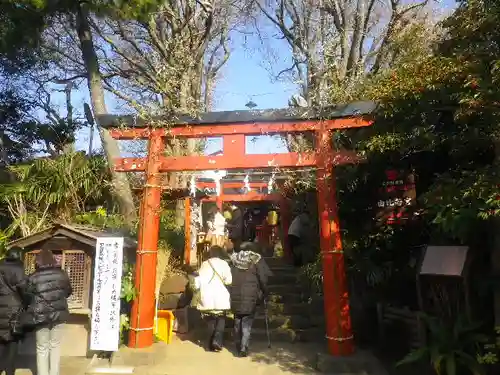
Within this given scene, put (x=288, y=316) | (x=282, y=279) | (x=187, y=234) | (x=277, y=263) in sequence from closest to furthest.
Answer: (x=288, y=316) → (x=282, y=279) → (x=187, y=234) → (x=277, y=263)

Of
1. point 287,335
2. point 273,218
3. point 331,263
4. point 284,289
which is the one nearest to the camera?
point 331,263

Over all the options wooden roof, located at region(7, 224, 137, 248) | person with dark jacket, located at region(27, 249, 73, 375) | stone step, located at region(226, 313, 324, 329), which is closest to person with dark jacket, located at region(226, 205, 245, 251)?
stone step, located at region(226, 313, 324, 329)

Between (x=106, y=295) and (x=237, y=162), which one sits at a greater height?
(x=237, y=162)

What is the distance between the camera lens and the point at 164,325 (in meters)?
7.76

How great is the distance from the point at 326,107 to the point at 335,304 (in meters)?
3.14

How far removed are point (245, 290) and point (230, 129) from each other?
106 inches

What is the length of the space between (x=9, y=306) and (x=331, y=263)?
4.55 meters

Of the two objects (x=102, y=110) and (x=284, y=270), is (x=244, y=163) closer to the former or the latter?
(x=284, y=270)

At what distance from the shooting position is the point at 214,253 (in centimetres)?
786

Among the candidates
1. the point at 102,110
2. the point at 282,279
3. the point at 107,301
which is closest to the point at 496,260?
the point at 107,301

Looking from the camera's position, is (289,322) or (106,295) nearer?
(106,295)

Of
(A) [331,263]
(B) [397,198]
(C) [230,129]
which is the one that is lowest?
(A) [331,263]

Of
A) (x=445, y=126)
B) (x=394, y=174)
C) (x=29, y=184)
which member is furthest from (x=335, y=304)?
(x=29, y=184)

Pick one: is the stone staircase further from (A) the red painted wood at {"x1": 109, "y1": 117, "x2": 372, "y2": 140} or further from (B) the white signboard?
(A) the red painted wood at {"x1": 109, "y1": 117, "x2": 372, "y2": 140}
